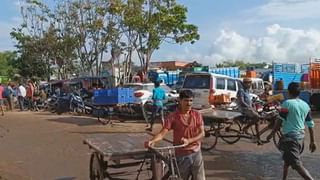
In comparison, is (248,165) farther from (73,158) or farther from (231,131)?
(73,158)

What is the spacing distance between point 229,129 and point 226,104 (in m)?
6.39

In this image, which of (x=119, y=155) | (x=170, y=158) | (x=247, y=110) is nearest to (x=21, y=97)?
(x=247, y=110)

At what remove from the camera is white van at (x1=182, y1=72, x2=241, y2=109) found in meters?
19.5

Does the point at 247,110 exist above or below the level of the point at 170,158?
above

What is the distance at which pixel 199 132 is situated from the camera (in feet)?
20.6

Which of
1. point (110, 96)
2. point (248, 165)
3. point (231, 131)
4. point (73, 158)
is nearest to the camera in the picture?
point (248, 165)

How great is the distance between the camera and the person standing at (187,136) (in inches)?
247

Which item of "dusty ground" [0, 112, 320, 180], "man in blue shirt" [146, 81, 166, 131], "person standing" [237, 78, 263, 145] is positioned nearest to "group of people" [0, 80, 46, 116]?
"dusty ground" [0, 112, 320, 180]

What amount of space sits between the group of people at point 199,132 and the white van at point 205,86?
1125 cm

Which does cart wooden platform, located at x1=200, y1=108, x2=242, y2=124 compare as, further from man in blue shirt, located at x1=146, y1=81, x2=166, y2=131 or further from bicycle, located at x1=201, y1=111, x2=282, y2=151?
man in blue shirt, located at x1=146, y1=81, x2=166, y2=131

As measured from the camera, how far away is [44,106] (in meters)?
30.1

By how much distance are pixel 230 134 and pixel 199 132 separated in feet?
23.3

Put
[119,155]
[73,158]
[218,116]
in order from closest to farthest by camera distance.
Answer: [119,155] → [73,158] → [218,116]

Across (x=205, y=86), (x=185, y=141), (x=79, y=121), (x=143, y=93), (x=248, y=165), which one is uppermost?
(x=205, y=86)
